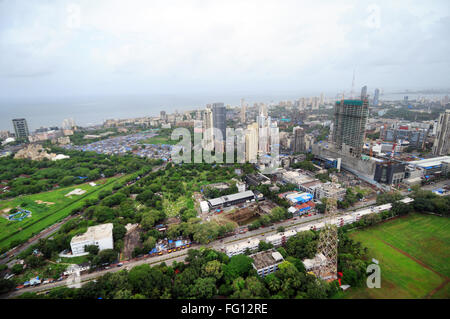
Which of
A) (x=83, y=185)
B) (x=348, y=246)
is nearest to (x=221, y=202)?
(x=348, y=246)

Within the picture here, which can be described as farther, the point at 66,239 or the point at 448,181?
the point at 448,181

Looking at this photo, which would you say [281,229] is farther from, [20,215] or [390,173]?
[20,215]

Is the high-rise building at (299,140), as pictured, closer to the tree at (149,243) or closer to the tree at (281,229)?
the tree at (281,229)

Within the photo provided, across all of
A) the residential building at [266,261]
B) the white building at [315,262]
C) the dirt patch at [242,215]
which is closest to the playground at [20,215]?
the dirt patch at [242,215]

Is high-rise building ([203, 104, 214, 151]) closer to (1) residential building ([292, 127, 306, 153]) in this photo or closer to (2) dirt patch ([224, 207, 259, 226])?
(1) residential building ([292, 127, 306, 153])

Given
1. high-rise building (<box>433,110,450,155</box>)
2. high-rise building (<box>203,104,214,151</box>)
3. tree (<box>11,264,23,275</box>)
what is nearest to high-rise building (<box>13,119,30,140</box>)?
high-rise building (<box>203,104,214,151</box>)

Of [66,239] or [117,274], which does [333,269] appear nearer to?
[117,274]
